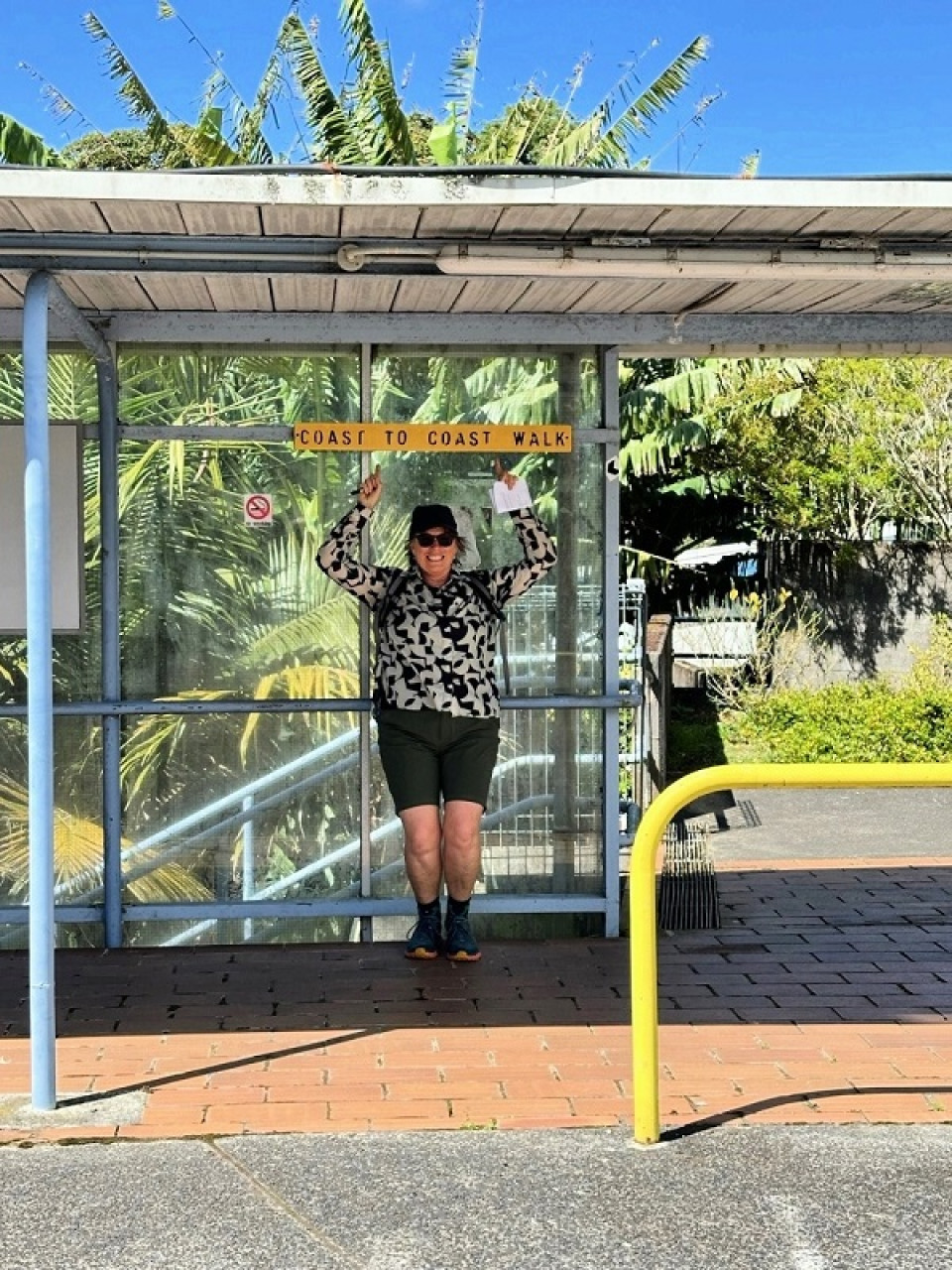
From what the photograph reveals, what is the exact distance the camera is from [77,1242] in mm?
4141

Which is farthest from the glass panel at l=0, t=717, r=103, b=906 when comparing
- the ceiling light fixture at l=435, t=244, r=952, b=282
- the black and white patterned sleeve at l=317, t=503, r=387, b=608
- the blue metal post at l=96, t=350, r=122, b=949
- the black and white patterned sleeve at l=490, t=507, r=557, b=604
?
the ceiling light fixture at l=435, t=244, r=952, b=282

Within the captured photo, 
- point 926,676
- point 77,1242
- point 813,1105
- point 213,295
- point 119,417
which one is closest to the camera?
point 77,1242

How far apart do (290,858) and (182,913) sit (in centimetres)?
52

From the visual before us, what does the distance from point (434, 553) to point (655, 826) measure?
2.36 metres

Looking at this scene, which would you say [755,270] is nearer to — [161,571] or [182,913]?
[161,571]

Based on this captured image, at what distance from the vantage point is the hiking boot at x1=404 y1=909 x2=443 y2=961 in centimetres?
694

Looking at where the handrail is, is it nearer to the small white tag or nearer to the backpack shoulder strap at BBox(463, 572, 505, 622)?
the backpack shoulder strap at BBox(463, 572, 505, 622)

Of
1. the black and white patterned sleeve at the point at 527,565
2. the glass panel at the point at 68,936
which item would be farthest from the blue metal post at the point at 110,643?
the black and white patterned sleeve at the point at 527,565

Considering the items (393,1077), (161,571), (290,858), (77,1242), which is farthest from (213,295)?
(77,1242)

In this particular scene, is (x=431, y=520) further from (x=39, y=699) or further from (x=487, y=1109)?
(x=487, y=1109)

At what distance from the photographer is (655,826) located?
181 inches

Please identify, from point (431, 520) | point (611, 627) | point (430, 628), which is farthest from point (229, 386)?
point (611, 627)

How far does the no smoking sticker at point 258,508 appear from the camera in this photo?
23.5 feet

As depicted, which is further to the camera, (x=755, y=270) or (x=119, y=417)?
(x=119, y=417)
